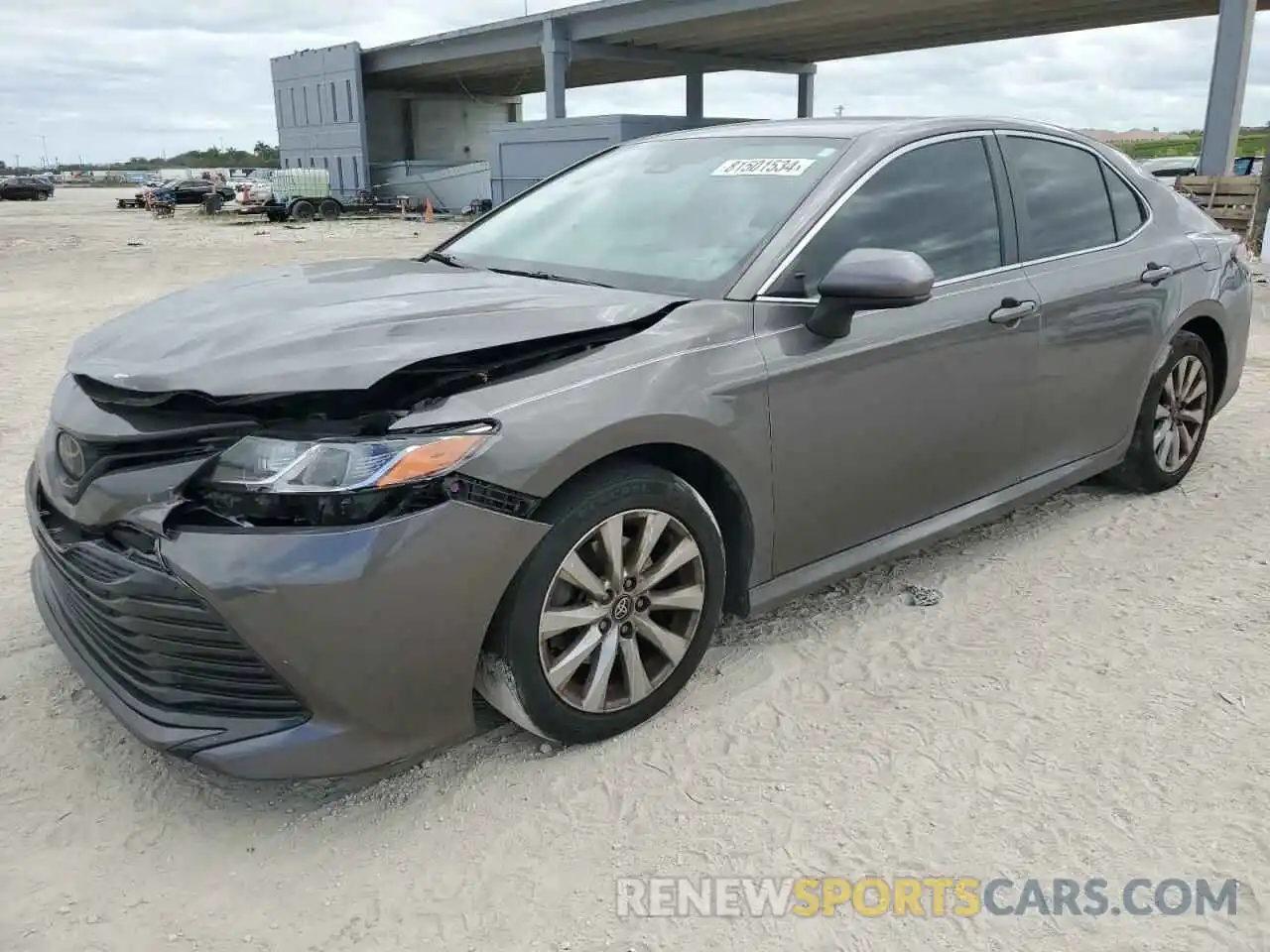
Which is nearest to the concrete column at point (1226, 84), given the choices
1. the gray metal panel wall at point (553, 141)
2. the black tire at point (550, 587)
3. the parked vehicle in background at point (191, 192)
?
the gray metal panel wall at point (553, 141)

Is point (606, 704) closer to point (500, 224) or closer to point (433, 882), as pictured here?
point (433, 882)

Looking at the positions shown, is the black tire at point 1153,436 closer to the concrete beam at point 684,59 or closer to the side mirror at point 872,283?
the side mirror at point 872,283

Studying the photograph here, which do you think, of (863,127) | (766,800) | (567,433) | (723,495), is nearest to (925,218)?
(863,127)

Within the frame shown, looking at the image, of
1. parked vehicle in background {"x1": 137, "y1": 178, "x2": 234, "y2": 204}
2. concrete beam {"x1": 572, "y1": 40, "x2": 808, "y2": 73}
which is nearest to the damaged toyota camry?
concrete beam {"x1": 572, "y1": 40, "x2": 808, "y2": 73}

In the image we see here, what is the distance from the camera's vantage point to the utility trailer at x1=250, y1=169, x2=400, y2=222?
3459cm

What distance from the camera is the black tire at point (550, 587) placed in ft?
8.18

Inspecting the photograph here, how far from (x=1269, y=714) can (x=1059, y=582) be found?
975 millimetres

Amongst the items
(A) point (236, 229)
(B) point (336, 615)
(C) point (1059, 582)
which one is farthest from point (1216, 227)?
(A) point (236, 229)

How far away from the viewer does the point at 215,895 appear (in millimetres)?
2262

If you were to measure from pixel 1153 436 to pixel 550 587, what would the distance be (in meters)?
3.20

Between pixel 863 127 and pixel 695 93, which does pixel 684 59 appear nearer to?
pixel 695 93

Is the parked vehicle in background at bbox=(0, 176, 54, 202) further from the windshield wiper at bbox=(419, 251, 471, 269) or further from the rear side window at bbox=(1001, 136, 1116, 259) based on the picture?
the rear side window at bbox=(1001, 136, 1116, 259)

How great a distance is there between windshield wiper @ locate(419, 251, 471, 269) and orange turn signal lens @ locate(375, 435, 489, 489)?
4.74ft

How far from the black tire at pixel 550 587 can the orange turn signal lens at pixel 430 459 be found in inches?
10.4
